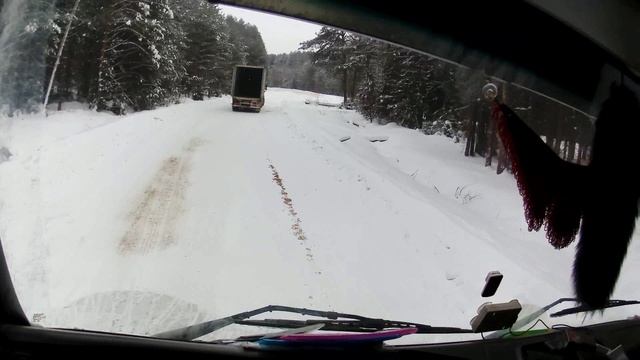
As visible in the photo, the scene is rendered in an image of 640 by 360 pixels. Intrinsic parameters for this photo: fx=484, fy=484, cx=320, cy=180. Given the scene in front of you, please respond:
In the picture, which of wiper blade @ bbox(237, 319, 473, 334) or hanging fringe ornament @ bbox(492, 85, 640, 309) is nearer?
hanging fringe ornament @ bbox(492, 85, 640, 309)

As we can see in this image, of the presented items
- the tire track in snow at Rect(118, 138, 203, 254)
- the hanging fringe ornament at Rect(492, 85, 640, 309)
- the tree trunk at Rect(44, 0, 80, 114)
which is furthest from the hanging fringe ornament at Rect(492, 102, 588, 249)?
the tire track in snow at Rect(118, 138, 203, 254)

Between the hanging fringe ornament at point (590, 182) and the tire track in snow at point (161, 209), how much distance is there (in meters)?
3.25

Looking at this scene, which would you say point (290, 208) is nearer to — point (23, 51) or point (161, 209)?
point (161, 209)

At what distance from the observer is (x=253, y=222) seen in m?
5.43

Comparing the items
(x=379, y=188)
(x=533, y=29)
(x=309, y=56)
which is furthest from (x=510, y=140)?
(x=379, y=188)

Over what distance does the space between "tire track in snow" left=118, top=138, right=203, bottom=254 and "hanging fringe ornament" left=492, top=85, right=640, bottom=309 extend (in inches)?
128

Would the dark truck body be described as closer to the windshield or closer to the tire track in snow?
the windshield

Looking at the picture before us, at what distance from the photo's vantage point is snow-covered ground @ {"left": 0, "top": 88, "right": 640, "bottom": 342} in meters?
2.53

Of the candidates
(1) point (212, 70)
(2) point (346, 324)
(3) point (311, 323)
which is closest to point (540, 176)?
(2) point (346, 324)

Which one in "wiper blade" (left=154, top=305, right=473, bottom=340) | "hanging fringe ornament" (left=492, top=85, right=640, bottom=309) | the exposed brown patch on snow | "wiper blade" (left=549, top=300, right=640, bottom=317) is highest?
"hanging fringe ornament" (left=492, top=85, right=640, bottom=309)

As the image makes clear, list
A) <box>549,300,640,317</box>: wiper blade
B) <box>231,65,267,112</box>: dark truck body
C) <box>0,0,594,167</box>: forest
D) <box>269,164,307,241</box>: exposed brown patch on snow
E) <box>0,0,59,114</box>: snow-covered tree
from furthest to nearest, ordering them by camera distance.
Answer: <box>269,164,307,241</box>: exposed brown patch on snow < <box>231,65,267,112</box>: dark truck body < <box>549,300,640,317</box>: wiper blade < <box>0,0,594,167</box>: forest < <box>0,0,59,114</box>: snow-covered tree

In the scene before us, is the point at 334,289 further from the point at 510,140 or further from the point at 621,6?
the point at 621,6

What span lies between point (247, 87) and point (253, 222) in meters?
2.67

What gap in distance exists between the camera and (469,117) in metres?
2.62
